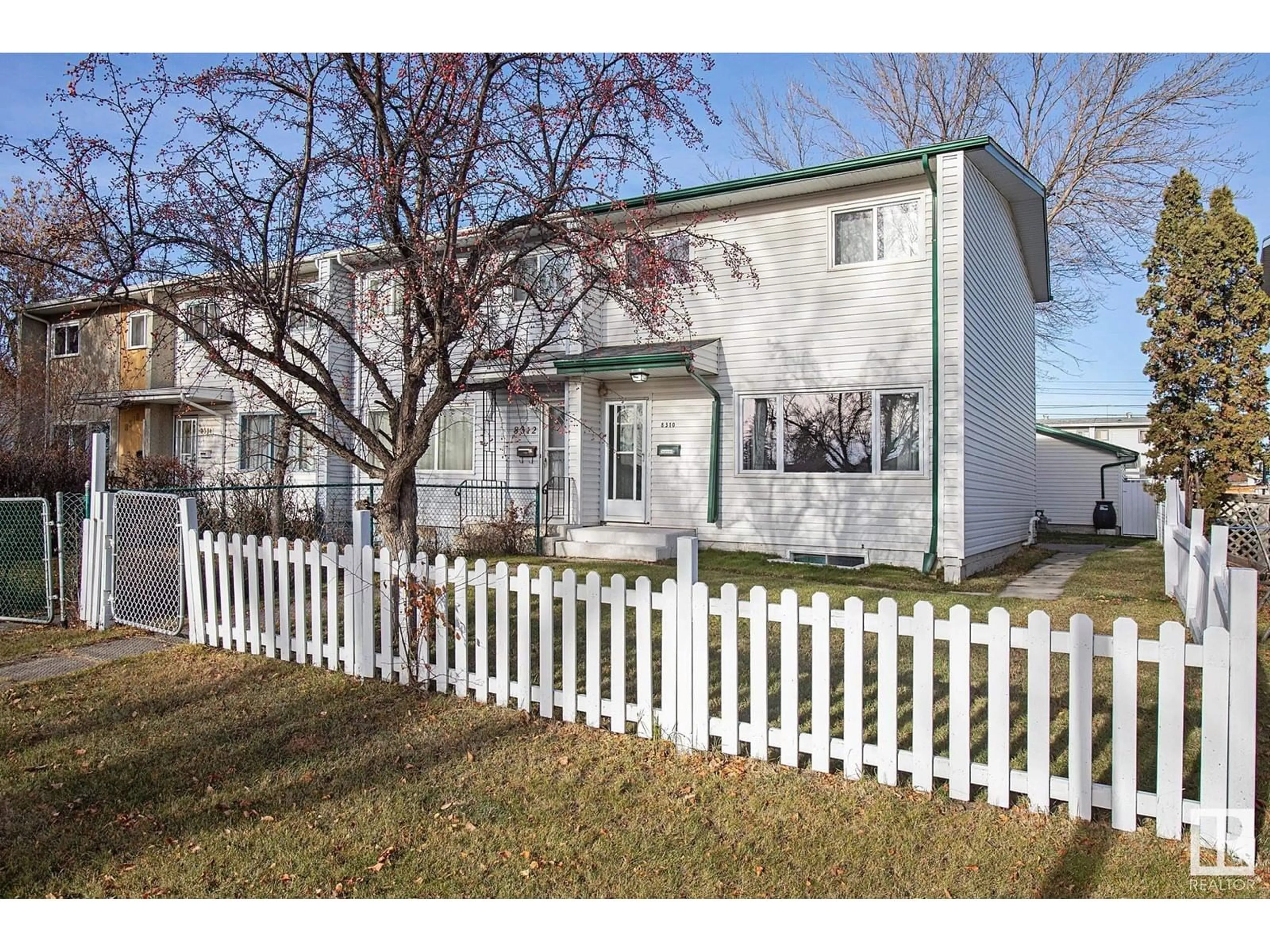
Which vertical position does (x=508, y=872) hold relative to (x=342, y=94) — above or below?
below

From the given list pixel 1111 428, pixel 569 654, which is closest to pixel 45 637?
pixel 569 654

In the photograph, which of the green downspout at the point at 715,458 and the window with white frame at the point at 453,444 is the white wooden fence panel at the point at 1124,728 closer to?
the green downspout at the point at 715,458

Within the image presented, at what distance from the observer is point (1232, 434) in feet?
50.5

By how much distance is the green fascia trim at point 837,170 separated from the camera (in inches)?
454

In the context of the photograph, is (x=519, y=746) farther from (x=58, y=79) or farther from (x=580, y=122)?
(x=58, y=79)

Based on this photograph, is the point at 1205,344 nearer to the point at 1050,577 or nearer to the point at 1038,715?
the point at 1050,577

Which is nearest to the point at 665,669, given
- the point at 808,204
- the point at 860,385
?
the point at 860,385

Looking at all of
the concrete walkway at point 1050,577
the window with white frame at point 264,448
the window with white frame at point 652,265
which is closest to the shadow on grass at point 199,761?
the window with white frame at point 652,265

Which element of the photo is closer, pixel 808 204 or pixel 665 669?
pixel 665 669

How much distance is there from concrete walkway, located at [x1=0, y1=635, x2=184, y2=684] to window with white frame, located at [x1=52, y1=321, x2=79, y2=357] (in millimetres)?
18524

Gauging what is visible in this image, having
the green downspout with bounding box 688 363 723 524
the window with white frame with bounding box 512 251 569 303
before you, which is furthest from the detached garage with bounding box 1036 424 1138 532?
the window with white frame with bounding box 512 251 569 303

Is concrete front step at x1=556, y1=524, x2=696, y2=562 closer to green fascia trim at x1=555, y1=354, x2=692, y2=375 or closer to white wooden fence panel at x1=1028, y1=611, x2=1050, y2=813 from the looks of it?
green fascia trim at x1=555, y1=354, x2=692, y2=375

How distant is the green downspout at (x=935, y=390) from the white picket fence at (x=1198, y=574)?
286 centimetres

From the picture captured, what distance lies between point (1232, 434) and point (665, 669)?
15578 mm
